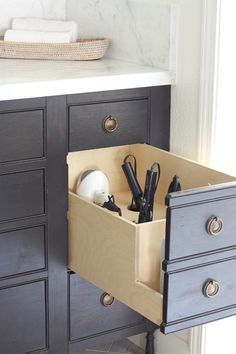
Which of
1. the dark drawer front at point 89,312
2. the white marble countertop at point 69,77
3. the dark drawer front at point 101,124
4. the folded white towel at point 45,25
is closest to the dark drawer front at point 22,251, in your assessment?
the dark drawer front at point 89,312

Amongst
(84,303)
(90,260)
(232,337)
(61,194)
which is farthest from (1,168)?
(232,337)

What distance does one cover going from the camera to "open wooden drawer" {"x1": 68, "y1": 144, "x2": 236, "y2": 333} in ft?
5.73

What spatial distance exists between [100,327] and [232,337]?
1.24 feet

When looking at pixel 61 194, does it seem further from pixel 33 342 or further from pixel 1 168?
pixel 33 342

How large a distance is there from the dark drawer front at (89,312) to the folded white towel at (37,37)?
2.35 feet

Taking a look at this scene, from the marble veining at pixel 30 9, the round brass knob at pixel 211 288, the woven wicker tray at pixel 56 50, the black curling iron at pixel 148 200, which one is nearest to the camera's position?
the round brass knob at pixel 211 288

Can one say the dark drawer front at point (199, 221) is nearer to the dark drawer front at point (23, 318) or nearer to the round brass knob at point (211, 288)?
the round brass knob at point (211, 288)

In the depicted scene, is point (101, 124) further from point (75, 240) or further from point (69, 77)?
point (75, 240)

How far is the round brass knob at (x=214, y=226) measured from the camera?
177cm

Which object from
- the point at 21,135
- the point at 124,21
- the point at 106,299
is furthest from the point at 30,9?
the point at 106,299

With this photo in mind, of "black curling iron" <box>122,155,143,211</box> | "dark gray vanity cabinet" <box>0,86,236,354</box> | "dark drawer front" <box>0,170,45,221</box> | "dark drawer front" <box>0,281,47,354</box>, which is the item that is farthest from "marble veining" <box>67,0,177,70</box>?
"dark drawer front" <box>0,281,47,354</box>

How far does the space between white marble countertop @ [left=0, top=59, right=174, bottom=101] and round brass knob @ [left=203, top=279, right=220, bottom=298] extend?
2.03 ft

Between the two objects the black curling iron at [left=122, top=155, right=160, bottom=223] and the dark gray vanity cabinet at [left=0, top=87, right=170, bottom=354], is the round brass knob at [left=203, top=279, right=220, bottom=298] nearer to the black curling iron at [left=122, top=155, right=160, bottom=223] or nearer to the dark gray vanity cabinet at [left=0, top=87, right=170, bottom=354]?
the black curling iron at [left=122, top=155, right=160, bottom=223]

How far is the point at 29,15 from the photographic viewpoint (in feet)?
8.57
